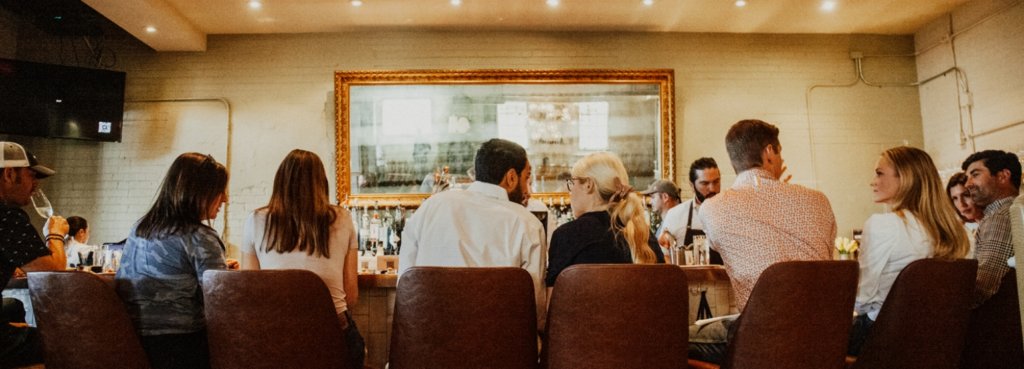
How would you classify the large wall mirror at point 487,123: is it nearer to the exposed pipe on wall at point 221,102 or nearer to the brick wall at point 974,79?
the exposed pipe on wall at point 221,102

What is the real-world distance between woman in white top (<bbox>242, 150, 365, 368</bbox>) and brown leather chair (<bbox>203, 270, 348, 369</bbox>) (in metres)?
0.37

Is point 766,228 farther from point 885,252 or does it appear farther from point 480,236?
point 480,236

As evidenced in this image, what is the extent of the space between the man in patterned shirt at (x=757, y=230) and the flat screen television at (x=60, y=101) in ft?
19.1

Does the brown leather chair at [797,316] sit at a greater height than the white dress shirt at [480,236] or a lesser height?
lesser

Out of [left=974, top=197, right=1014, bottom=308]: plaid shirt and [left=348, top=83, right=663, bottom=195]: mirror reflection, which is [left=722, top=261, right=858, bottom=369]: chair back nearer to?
[left=974, top=197, right=1014, bottom=308]: plaid shirt

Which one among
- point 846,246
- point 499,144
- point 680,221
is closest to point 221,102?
point 680,221

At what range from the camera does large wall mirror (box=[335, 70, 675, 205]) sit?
6.31m

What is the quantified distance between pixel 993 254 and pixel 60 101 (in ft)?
22.9

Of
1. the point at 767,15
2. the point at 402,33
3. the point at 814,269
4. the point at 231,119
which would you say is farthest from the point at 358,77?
the point at 814,269

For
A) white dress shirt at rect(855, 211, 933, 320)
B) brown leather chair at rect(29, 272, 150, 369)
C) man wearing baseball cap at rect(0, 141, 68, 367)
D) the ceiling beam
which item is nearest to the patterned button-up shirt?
white dress shirt at rect(855, 211, 933, 320)

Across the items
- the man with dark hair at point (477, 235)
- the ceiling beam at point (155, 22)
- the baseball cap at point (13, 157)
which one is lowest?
the man with dark hair at point (477, 235)

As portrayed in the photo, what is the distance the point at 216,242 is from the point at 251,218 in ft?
0.49

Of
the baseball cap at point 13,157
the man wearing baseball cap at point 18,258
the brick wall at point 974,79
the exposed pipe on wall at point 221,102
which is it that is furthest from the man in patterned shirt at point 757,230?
the exposed pipe on wall at point 221,102

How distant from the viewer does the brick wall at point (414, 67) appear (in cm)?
645
